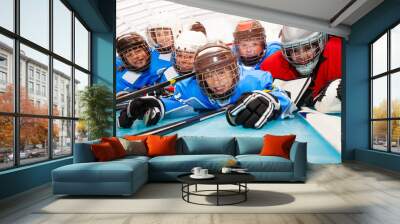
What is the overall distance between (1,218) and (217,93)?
6228mm

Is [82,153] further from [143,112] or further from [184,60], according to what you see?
[184,60]

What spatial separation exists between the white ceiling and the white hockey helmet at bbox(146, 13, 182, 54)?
0.15 metres

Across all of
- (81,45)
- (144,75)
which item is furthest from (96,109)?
(144,75)

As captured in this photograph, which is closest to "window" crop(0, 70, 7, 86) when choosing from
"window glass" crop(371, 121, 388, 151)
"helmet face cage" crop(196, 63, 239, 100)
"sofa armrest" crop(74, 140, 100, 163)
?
"sofa armrest" crop(74, 140, 100, 163)

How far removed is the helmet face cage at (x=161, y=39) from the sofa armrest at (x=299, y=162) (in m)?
4.49

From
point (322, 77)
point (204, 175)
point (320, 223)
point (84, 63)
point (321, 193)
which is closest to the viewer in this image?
point (320, 223)

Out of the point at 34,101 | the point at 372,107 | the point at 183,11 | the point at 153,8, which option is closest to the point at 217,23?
the point at 183,11

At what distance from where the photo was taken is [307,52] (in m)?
9.09

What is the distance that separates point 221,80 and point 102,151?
4347 millimetres

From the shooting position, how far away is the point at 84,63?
8.38 meters

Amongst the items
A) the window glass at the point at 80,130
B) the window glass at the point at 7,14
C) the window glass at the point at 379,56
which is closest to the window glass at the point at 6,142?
the window glass at the point at 7,14

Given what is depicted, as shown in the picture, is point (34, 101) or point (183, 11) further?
point (183, 11)

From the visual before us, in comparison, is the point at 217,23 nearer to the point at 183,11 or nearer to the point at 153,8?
the point at 183,11

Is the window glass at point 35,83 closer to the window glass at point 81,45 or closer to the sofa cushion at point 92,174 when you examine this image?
the sofa cushion at point 92,174
